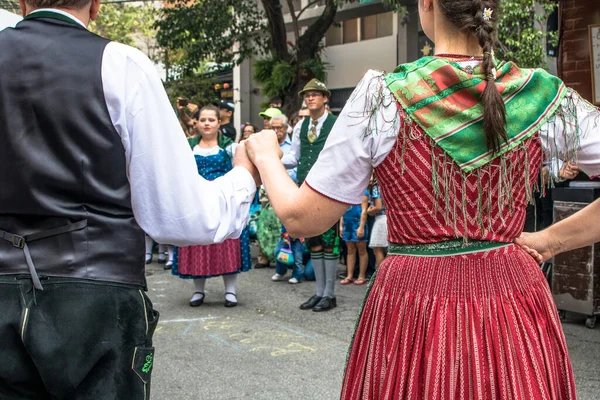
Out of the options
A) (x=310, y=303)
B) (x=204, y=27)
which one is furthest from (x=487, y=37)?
(x=204, y=27)

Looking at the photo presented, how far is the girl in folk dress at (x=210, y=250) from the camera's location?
719cm

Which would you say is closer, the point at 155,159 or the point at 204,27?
the point at 155,159

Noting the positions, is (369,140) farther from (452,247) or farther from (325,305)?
(325,305)

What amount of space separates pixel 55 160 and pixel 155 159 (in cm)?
25

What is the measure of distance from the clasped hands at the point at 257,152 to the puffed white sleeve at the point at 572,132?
792 millimetres

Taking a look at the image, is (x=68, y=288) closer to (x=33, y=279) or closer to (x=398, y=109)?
(x=33, y=279)

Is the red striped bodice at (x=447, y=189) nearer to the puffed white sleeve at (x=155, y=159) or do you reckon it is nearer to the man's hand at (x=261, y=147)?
the man's hand at (x=261, y=147)

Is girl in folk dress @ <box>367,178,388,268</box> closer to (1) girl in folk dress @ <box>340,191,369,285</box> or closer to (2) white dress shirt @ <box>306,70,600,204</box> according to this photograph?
(1) girl in folk dress @ <box>340,191,369,285</box>

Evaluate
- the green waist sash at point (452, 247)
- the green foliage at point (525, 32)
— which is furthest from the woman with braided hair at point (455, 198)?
the green foliage at point (525, 32)

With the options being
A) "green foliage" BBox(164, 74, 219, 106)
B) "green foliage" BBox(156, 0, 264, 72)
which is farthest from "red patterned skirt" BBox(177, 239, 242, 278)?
"green foliage" BBox(164, 74, 219, 106)

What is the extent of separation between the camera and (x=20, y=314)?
5.84 feet

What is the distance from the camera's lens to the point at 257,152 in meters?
2.24

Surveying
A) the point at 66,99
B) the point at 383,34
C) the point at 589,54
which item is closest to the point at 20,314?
the point at 66,99

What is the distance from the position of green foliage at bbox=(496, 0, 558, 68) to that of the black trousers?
7.30m
